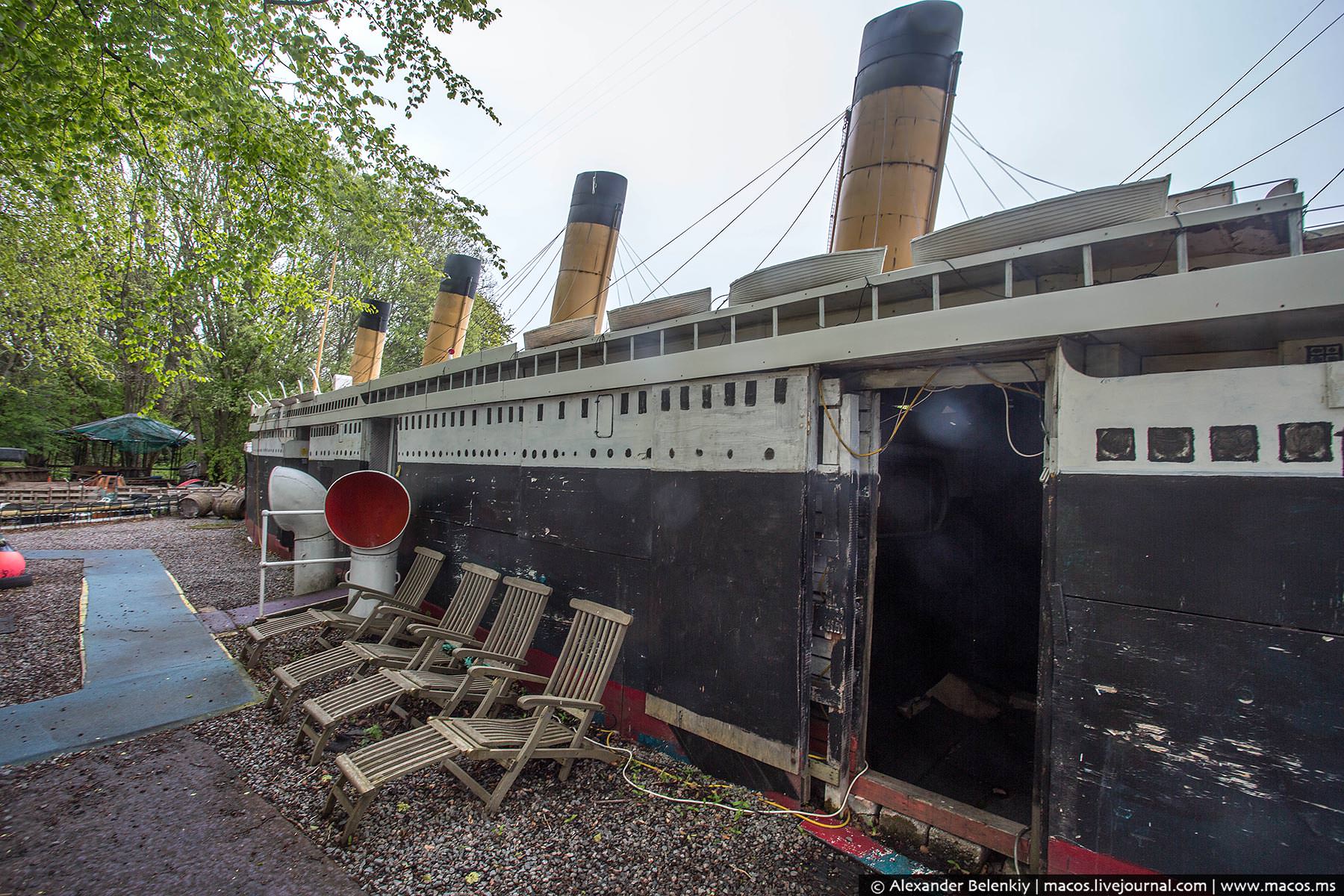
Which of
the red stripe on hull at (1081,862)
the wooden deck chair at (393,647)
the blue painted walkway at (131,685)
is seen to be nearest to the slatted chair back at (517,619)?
the wooden deck chair at (393,647)

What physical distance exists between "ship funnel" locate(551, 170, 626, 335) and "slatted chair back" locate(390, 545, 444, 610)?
316 cm

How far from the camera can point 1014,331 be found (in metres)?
2.69

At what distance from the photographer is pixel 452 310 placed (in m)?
10.1

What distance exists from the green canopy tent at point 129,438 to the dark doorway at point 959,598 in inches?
1077

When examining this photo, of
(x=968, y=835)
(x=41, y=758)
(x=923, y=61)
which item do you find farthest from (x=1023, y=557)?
(x=41, y=758)

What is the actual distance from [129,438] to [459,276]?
65.6 ft

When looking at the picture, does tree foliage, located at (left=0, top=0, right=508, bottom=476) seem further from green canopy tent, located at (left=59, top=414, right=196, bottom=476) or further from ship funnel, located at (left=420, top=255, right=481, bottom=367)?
green canopy tent, located at (left=59, top=414, right=196, bottom=476)

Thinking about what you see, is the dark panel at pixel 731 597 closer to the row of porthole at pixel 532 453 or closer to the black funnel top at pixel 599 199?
the row of porthole at pixel 532 453

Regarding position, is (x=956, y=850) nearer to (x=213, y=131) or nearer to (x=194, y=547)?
(x=213, y=131)

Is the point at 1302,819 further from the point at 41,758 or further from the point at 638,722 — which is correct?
the point at 41,758

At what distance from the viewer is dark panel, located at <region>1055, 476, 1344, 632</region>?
204 cm

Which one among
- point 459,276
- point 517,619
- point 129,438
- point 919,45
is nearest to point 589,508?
point 517,619

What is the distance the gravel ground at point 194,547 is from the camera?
9.05 metres

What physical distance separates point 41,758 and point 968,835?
581 cm
